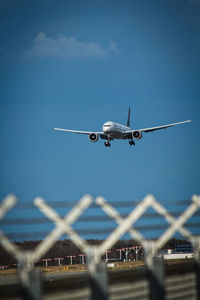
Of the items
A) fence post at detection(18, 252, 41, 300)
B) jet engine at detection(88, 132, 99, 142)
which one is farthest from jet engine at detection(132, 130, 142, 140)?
fence post at detection(18, 252, 41, 300)

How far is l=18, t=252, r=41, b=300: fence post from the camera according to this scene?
7.57 m

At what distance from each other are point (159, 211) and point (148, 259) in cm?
104

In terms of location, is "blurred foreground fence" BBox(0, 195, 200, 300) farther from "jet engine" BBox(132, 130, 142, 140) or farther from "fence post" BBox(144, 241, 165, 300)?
"jet engine" BBox(132, 130, 142, 140)

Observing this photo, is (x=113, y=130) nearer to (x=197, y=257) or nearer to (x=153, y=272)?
(x=197, y=257)

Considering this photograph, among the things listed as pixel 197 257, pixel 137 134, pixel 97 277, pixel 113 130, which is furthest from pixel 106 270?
pixel 137 134

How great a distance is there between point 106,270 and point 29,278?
1705 mm

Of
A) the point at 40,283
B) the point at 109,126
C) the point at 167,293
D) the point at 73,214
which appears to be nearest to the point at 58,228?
the point at 73,214

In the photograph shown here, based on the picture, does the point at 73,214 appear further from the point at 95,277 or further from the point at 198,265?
the point at 198,265

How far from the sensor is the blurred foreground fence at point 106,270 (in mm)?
7699

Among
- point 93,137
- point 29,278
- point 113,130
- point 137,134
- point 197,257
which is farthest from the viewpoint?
point 137,134

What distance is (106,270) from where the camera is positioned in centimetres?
890

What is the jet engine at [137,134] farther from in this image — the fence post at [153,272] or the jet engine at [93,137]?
the fence post at [153,272]

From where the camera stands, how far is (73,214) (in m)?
8.22

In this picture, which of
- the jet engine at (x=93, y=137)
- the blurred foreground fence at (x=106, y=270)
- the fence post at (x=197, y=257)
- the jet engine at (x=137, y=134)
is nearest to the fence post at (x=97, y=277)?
the blurred foreground fence at (x=106, y=270)
